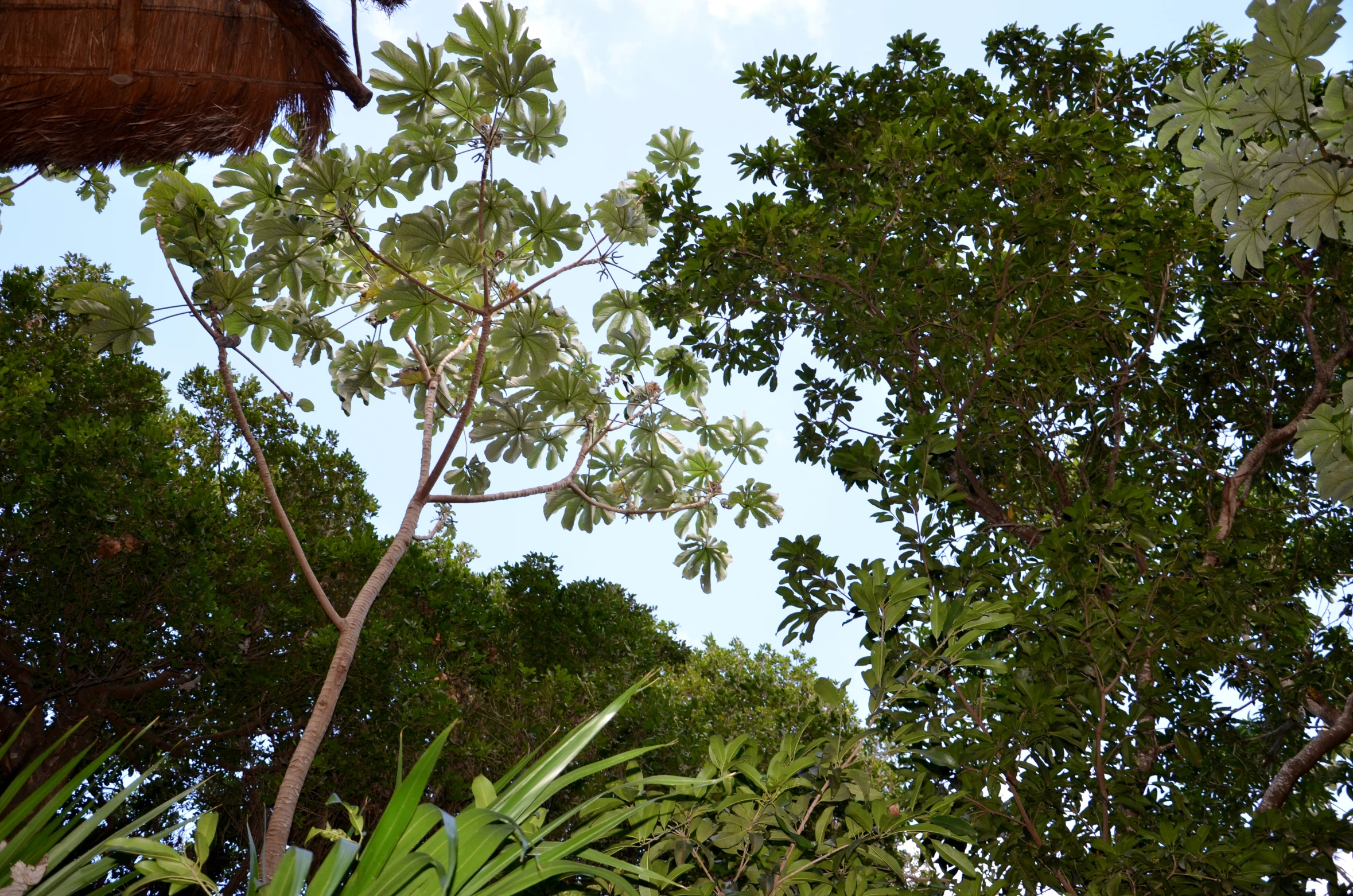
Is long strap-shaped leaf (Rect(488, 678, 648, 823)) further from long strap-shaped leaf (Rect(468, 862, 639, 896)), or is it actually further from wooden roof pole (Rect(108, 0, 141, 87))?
wooden roof pole (Rect(108, 0, 141, 87))

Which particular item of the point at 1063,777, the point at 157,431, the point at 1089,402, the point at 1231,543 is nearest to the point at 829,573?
the point at 1063,777

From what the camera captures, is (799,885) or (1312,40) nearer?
(1312,40)

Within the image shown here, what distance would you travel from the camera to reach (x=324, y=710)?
3248 mm

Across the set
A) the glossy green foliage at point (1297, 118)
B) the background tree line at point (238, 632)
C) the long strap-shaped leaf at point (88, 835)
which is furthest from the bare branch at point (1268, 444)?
the long strap-shaped leaf at point (88, 835)

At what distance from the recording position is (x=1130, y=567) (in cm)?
326

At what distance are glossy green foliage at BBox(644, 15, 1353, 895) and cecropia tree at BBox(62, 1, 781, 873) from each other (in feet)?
1.98

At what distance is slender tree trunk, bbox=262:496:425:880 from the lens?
9.50 ft

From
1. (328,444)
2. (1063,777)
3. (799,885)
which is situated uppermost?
(328,444)

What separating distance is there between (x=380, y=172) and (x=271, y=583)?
3.89 metres

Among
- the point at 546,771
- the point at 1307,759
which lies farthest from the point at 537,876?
the point at 1307,759

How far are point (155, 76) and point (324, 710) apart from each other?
203 cm

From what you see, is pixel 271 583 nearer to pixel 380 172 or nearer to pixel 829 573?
pixel 380 172

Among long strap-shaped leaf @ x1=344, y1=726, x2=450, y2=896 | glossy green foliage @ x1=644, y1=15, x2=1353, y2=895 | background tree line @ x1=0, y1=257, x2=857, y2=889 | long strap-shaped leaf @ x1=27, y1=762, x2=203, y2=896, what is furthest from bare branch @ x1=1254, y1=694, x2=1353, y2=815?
long strap-shaped leaf @ x1=27, y1=762, x2=203, y2=896

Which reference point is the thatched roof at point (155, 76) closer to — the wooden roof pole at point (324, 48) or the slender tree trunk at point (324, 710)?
the wooden roof pole at point (324, 48)
